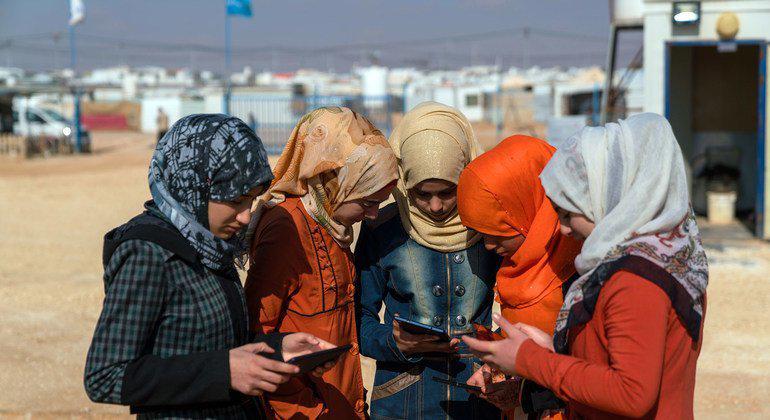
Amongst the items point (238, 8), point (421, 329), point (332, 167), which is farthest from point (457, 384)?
point (238, 8)

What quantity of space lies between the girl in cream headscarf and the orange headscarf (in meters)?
0.18

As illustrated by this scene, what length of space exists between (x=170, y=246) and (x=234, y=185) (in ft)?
0.71

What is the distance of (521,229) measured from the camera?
107 inches

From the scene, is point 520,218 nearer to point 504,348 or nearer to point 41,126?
point 504,348

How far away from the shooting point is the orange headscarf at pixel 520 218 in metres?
2.66

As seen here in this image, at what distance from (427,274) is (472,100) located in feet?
160

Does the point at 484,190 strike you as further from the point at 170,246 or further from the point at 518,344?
the point at 170,246

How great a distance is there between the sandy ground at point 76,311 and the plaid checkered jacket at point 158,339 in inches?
130

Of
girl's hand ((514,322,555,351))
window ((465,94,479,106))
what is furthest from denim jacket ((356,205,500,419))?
window ((465,94,479,106))

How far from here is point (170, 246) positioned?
6.97 ft

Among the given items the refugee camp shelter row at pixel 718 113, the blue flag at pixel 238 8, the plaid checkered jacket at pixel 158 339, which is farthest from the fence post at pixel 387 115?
the plaid checkered jacket at pixel 158 339

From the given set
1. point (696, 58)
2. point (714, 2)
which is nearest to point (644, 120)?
point (714, 2)

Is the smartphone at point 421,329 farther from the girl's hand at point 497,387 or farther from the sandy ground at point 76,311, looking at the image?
the sandy ground at point 76,311

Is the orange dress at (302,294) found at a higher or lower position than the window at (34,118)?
lower
